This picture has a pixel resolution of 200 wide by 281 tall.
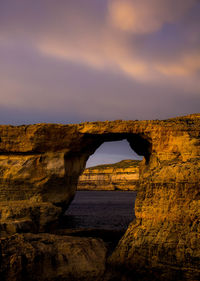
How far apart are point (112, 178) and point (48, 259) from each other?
78.3 m

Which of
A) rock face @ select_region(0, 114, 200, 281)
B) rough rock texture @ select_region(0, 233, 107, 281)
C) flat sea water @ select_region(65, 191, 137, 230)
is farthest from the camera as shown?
flat sea water @ select_region(65, 191, 137, 230)

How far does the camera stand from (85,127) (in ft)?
63.0

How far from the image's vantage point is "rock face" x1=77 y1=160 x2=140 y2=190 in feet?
271

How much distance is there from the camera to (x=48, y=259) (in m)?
10.5

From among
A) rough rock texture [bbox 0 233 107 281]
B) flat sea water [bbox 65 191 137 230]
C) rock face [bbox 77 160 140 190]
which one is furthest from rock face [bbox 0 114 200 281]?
rock face [bbox 77 160 140 190]

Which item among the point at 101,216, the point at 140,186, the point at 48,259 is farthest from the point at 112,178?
the point at 48,259

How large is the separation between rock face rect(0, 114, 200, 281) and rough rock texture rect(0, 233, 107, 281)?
1.12m

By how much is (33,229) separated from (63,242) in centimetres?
487

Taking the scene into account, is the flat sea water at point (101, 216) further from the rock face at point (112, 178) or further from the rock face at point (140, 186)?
the rock face at point (112, 178)

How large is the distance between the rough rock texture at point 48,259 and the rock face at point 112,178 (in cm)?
6881

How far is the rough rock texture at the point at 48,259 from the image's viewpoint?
9500 mm

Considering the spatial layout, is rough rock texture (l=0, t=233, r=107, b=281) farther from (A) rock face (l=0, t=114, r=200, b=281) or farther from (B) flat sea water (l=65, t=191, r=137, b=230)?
(B) flat sea water (l=65, t=191, r=137, b=230)

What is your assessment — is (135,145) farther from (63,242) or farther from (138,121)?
(63,242)

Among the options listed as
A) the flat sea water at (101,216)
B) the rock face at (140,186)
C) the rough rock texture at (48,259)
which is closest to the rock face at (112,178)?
the flat sea water at (101,216)
